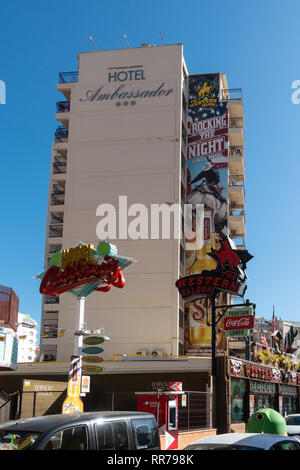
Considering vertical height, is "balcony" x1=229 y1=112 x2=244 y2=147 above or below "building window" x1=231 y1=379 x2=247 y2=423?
above

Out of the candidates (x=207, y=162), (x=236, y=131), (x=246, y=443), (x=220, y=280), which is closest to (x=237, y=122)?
(x=236, y=131)

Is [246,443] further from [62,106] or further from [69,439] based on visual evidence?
[62,106]

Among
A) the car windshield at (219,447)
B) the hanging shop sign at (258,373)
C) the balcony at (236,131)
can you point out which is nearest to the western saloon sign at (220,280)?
the hanging shop sign at (258,373)

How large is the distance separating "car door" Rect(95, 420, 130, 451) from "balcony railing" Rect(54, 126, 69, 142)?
179 feet

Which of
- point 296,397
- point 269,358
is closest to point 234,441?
point 269,358

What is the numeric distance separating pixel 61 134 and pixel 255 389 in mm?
36657

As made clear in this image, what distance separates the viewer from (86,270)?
31.1 meters

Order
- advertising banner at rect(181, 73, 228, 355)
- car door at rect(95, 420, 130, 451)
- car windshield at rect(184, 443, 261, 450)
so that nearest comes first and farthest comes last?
car windshield at rect(184, 443, 261, 450)
car door at rect(95, 420, 130, 451)
advertising banner at rect(181, 73, 228, 355)

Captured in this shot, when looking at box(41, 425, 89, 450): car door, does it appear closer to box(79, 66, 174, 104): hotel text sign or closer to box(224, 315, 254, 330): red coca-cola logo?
box(224, 315, 254, 330): red coca-cola logo

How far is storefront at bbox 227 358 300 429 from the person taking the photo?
34969mm

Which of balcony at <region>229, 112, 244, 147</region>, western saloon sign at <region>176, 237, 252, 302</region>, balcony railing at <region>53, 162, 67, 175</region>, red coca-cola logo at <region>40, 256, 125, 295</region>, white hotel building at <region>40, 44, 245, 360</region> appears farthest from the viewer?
balcony at <region>229, 112, 244, 147</region>

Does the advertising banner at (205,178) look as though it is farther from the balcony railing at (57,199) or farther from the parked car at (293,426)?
the parked car at (293,426)

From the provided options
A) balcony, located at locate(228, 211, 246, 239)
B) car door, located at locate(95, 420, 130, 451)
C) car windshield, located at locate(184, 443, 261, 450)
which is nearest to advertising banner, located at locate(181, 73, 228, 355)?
balcony, located at locate(228, 211, 246, 239)

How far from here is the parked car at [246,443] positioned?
9717 mm
